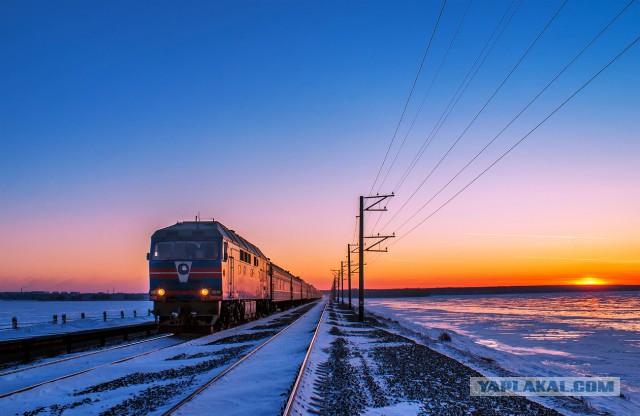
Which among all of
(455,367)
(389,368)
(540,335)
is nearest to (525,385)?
(455,367)

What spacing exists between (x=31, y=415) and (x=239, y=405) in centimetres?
324

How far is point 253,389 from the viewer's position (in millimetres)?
8758

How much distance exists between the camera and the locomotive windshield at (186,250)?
19.3 metres

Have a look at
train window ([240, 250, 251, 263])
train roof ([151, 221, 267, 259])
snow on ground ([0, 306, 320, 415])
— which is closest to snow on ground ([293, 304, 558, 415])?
snow on ground ([0, 306, 320, 415])

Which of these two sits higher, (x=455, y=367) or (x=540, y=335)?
(x=455, y=367)

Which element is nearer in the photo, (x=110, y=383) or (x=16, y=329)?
(x=110, y=383)

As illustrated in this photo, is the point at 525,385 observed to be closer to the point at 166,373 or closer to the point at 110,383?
the point at 166,373

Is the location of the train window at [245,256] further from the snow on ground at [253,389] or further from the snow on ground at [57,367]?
the snow on ground at [253,389]

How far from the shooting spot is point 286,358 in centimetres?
1306

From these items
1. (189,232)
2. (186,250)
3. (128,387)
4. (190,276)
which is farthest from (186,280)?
(128,387)

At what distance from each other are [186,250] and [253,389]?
1153 cm

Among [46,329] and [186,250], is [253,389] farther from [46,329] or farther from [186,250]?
[46,329]

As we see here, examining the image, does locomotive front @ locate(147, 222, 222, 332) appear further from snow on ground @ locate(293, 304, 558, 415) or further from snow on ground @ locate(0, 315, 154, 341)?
snow on ground @ locate(0, 315, 154, 341)

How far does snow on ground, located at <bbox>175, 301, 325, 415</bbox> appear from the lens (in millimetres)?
7312
